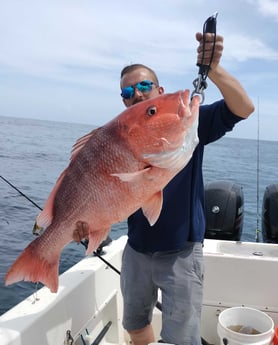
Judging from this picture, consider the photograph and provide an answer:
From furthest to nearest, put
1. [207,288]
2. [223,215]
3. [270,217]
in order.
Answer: [270,217], [223,215], [207,288]

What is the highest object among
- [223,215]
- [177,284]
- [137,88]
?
[137,88]

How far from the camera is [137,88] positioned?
101 inches

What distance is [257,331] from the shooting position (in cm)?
327

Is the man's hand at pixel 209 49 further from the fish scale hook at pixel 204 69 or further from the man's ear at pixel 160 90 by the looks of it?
the man's ear at pixel 160 90

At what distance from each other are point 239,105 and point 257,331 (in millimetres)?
1919

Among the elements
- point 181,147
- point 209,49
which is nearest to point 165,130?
point 181,147

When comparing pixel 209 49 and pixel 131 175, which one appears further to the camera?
pixel 209 49

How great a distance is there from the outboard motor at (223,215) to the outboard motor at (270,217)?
45 centimetres

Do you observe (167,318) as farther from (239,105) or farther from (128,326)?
(239,105)

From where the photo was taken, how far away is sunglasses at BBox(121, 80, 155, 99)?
2.55m

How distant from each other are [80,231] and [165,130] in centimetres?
59

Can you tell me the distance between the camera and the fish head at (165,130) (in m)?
1.64

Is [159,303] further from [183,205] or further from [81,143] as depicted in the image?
[81,143]

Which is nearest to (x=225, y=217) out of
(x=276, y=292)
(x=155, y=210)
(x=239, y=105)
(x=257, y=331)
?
(x=276, y=292)
